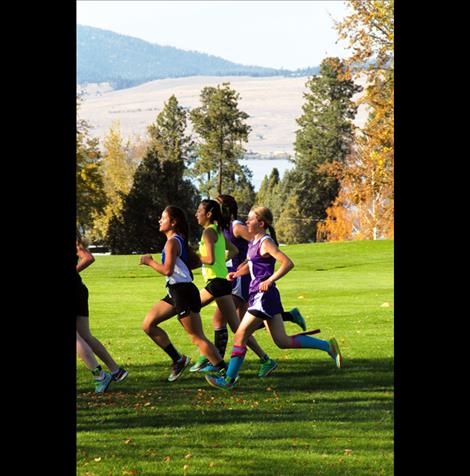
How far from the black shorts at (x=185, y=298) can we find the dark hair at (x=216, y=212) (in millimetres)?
872

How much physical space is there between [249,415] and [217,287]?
259cm

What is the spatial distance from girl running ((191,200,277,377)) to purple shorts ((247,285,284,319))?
38.4 inches

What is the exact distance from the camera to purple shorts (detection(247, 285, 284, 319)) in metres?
10.1

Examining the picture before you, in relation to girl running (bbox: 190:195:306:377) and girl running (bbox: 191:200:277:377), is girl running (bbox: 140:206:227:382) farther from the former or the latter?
girl running (bbox: 190:195:306:377)

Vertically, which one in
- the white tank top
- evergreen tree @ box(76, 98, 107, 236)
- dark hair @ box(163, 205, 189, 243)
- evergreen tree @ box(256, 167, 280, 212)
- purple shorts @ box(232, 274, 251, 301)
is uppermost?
dark hair @ box(163, 205, 189, 243)

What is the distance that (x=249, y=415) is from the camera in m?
8.82

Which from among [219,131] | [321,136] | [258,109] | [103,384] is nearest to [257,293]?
[103,384]

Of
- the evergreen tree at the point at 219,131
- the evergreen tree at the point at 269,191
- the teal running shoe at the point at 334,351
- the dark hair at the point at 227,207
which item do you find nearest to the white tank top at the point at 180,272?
the dark hair at the point at 227,207

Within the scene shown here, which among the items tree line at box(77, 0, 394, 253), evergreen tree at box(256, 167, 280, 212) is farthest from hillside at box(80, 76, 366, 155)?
tree line at box(77, 0, 394, 253)

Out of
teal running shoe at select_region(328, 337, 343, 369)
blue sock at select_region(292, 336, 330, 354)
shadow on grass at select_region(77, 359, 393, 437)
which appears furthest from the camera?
teal running shoe at select_region(328, 337, 343, 369)

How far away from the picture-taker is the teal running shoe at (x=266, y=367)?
11264 millimetres

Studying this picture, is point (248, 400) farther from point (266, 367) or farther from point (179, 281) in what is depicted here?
point (266, 367)
